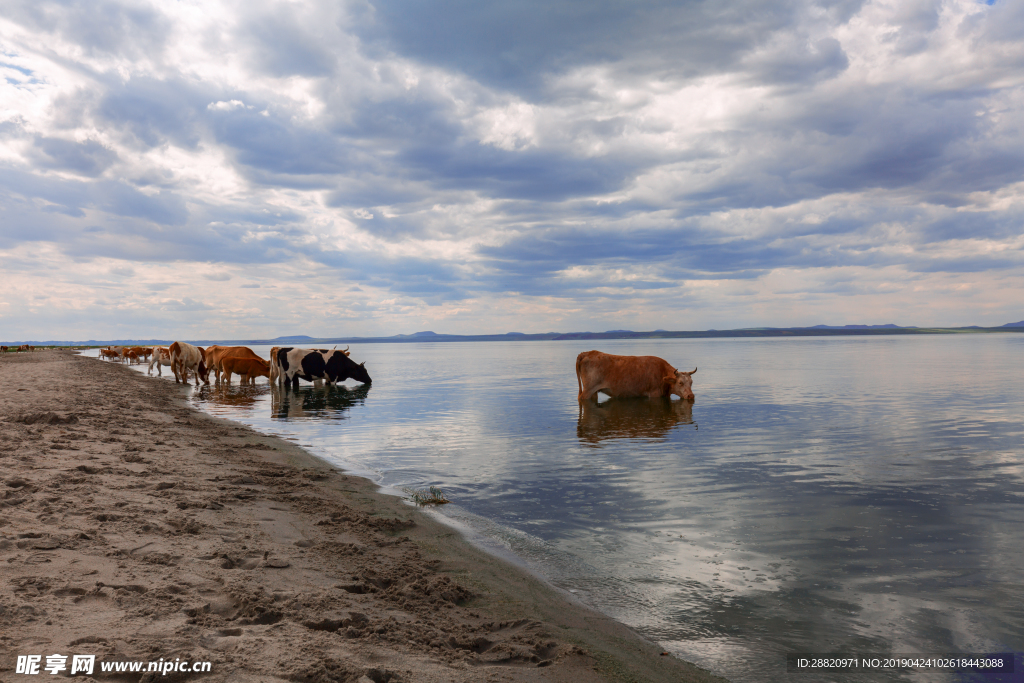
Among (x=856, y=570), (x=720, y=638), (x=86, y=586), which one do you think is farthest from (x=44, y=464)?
(x=856, y=570)

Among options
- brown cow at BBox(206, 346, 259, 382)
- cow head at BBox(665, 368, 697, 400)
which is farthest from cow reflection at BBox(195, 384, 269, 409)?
cow head at BBox(665, 368, 697, 400)

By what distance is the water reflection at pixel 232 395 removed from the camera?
23000mm

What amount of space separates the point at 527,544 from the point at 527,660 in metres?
2.80

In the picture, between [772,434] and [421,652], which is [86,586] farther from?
[772,434]

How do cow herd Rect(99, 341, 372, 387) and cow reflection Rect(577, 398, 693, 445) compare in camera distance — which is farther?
cow herd Rect(99, 341, 372, 387)

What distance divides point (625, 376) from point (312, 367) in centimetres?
1930

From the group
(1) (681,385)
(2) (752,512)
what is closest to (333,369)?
(1) (681,385)

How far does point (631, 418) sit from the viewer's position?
18.2 meters

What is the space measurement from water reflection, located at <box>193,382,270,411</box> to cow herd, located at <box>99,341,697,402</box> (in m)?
1.86

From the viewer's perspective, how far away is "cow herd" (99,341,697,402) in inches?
891

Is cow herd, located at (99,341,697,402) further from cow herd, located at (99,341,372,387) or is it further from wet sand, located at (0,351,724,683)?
wet sand, located at (0,351,724,683)

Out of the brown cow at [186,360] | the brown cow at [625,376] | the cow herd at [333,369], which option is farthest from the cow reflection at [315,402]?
the brown cow at [625,376]

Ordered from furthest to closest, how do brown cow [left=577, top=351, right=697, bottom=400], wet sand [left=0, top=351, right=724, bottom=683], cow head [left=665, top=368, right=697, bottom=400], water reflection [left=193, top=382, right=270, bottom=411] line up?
water reflection [left=193, top=382, right=270, bottom=411] → brown cow [left=577, top=351, right=697, bottom=400] → cow head [left=665, top=368, right=697, bottom=400] → wet sand [left=0, top=351, right=724, bottom=683]

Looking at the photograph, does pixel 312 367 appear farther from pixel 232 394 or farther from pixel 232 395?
pixel 232 395
